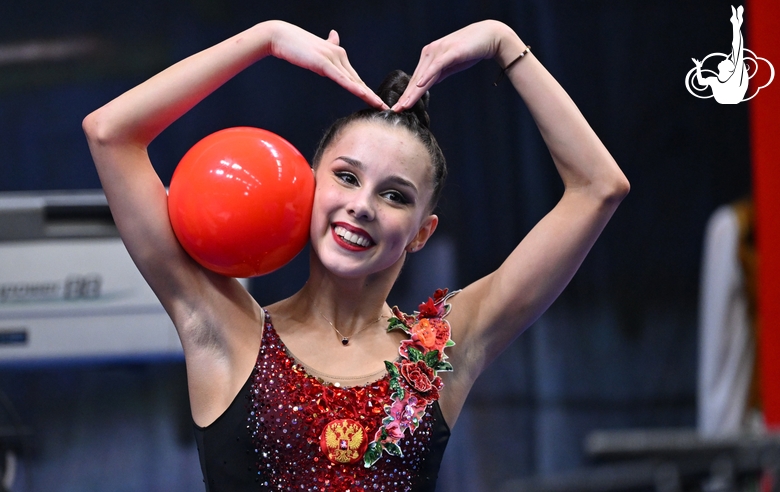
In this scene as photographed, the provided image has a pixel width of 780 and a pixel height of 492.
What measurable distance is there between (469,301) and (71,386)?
197 cm

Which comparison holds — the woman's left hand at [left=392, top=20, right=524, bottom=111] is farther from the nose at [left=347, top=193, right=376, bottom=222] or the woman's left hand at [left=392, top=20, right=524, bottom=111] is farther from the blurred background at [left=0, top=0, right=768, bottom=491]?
the blurred background at [left=0, top=0, right=768, bottom=491]

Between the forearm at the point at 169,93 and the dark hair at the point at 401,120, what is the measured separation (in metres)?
0.21

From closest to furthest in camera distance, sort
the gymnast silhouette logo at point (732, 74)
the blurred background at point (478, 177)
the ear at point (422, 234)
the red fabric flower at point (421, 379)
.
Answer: the red fabric flower at point (421, 379) < the ear at point (422, 234) < the gymnast silhouette logo at point (732, 74) < the blurred background at point (478, 177)

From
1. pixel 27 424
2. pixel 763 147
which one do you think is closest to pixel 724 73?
pixel 763 147

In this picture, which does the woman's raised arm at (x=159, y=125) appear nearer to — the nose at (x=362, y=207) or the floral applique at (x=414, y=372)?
the nose at (x=362, y=207)

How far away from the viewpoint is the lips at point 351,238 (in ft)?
5.27

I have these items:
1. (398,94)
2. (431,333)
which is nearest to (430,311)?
(431,333)

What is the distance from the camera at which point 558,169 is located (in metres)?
1.71

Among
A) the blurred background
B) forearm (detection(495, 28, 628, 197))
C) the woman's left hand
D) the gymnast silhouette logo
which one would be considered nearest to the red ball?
the woman's left hand

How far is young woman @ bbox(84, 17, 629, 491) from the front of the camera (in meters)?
1.58

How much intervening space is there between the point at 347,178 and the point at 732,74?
81.9 inches

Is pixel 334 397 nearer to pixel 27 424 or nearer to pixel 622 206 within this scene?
pixel 27 424

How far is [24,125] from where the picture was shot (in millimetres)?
3262

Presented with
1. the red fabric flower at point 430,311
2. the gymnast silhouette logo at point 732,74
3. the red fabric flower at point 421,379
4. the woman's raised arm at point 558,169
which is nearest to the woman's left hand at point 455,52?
the woman's raised arm at point 558,169
